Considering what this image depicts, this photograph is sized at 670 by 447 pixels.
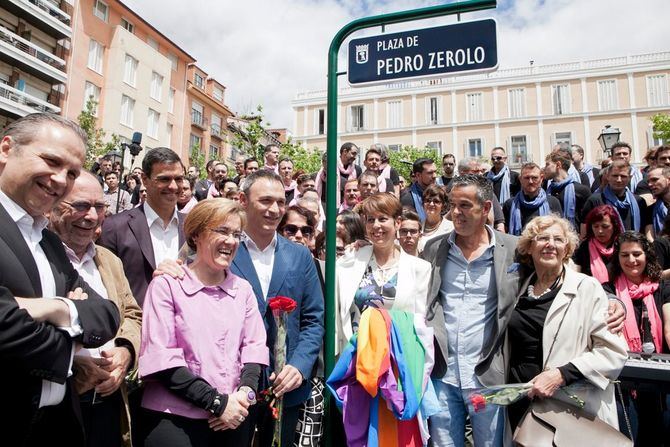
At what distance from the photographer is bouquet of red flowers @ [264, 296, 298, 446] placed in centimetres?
259

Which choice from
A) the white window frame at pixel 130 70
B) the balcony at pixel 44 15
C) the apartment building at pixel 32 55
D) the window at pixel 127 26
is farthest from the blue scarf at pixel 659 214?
the window at pixel 127 26

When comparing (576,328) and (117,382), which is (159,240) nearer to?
(117,382)

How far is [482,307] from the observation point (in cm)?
309

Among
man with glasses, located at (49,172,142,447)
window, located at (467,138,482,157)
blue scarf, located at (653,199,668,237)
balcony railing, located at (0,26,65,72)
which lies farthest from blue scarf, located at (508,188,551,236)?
window, located at (467,138,482,157)

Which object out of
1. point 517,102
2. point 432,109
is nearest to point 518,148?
point 517,102

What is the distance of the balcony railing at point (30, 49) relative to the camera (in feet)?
78.8

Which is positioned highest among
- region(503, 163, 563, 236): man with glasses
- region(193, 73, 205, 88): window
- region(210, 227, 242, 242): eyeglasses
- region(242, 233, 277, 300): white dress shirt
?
region(193, 73, 205, 88): window

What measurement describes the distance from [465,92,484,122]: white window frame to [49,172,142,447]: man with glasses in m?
42.9

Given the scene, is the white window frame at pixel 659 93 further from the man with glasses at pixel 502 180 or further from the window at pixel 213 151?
the man with glasses at pixel 502 180

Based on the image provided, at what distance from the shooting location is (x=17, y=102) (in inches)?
974

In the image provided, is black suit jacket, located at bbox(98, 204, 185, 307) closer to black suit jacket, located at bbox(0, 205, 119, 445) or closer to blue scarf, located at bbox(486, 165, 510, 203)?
black suit jacket, located at bbox(0, 205, 119, 445)

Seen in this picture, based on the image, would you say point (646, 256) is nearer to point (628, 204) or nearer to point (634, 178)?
point (628, 204)

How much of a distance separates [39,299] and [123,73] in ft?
108

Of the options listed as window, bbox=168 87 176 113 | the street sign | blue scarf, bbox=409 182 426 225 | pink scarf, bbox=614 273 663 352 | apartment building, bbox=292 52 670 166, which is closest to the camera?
the street sign
